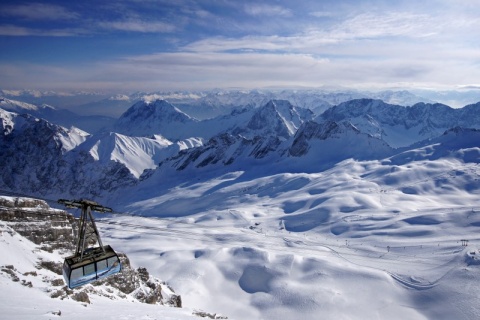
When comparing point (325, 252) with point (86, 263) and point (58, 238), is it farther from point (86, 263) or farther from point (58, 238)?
point (86, 263)

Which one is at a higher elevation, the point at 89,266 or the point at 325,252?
the point at 89,266

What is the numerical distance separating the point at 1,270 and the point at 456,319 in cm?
5311

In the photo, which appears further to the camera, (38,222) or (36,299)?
(38,222)

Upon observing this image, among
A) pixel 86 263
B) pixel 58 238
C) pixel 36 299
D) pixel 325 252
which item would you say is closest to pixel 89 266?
pixel 86 263

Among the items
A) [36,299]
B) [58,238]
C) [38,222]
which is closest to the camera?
[36,299]

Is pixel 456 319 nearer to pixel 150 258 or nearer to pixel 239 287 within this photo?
pixel 239 287

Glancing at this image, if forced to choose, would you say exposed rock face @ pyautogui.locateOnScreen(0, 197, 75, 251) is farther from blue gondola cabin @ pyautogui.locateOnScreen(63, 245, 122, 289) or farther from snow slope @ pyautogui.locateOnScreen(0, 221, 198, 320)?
blue gondola cabin @ pyautogui.locateOnScreen(63, 245, 122, 289)

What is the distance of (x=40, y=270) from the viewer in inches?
1358

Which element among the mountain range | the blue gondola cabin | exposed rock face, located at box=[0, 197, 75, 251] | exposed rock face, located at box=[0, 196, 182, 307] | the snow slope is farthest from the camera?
the mountain range

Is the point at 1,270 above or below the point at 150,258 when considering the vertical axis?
above

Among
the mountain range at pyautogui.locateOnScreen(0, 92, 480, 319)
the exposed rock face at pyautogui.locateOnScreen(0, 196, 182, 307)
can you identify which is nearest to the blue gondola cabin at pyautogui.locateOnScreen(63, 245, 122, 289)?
the mountain range at pyautogui.locateOnScreen(0, 92, 480, 319)

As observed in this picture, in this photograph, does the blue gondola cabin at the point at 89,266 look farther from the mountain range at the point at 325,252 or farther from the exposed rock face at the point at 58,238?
the exposed rock face at the point at 58,238

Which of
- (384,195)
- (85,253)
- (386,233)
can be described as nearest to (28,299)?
(85,253)

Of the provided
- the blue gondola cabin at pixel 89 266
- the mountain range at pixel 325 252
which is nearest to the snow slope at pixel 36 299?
the mountain range at pixel 325 252
